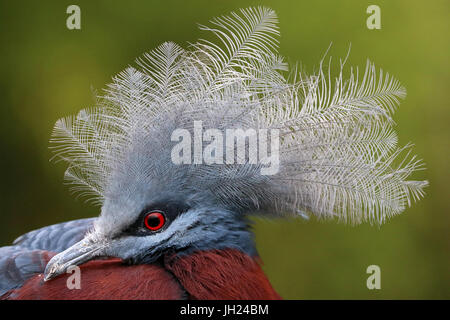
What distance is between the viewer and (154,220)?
148cm

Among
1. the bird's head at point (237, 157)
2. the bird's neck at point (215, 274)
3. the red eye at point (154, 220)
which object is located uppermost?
the bird's head at point (237, 157)

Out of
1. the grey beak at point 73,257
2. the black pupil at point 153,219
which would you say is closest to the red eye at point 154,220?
the black pupil at point 153,219

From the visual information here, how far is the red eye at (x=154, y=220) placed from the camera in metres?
1.48

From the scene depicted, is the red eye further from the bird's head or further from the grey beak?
the grey beak

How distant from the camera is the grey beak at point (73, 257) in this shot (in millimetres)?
1457

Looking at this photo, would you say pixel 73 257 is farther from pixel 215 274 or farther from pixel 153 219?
pixel 215 274

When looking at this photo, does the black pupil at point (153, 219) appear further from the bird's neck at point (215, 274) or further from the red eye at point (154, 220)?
the bird's neck at point (215, 274)

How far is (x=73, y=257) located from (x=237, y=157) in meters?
0.55

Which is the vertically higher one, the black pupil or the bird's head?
the bird's head

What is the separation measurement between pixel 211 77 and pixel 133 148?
1.02ft

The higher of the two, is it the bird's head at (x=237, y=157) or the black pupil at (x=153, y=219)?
the bird's head at (x=237, y=157)

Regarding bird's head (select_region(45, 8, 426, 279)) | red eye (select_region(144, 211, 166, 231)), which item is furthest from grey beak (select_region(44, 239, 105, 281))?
red eye (select_region(144, 211, 166, 231))

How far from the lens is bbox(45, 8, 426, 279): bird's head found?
1.47m
